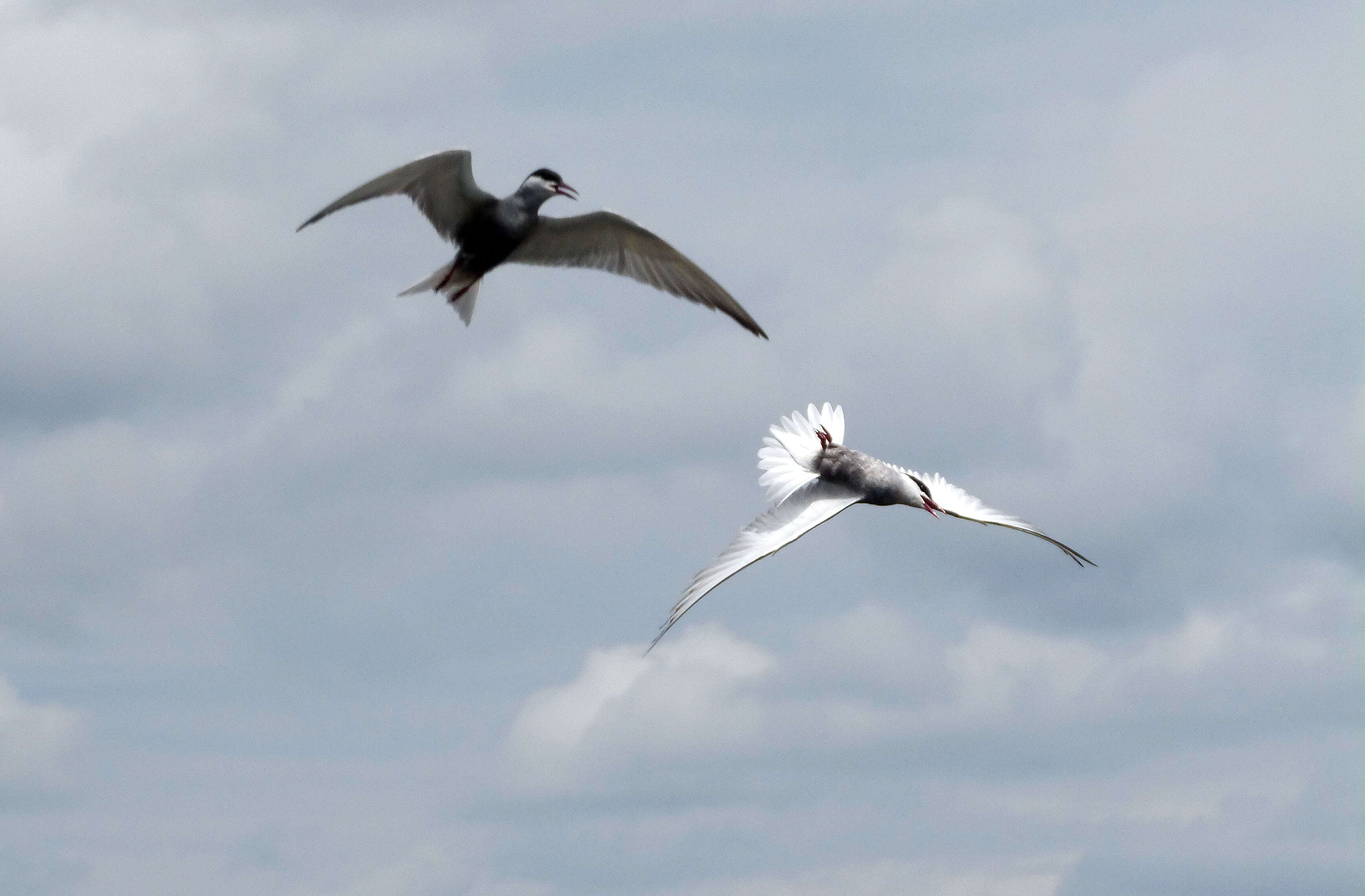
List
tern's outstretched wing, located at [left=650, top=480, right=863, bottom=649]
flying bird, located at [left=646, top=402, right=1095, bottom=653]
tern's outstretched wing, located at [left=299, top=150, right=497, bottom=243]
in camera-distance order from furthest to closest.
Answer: tern's outstretched wing, located at [left=299, top=150, right=497, bottom=243] → flying bird, located at [left=646, top=402, right=1095, bottom=653] → tern's outstretched wing, located at [left=650, top=480, right=863, bottom=649]

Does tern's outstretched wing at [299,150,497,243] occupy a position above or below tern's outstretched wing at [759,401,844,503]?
above

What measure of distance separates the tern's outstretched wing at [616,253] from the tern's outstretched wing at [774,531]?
168 inches

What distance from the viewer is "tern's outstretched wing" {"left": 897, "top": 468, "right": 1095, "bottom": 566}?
26828 mm

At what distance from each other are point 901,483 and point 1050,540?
2.67 metres

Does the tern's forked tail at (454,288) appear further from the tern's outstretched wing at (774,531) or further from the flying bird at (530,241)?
the tern's outstretched wing at (774,531)

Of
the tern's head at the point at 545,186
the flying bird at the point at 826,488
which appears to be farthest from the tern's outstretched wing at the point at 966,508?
the tern's head at the point at 545,186

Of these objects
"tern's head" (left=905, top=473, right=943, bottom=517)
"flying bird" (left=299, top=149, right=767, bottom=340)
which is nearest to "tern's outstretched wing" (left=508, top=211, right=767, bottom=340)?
"flying bird" (left=299, top=149, right=767, bottom=340)

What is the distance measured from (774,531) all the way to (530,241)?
29.5ft

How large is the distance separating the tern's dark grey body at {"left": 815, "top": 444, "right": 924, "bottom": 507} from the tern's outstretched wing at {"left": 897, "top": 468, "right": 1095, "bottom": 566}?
429 mm

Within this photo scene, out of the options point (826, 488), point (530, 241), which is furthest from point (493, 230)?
point (826, 488)

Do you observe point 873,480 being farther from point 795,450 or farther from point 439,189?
point 439,189

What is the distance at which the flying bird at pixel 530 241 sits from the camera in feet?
95.6

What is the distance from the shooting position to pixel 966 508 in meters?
27.8

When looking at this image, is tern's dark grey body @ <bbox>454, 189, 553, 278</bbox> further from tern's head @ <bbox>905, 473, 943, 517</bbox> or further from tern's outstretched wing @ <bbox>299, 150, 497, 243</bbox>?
tern's head @ <bbox>905, 473, 943, 517</bbox>
